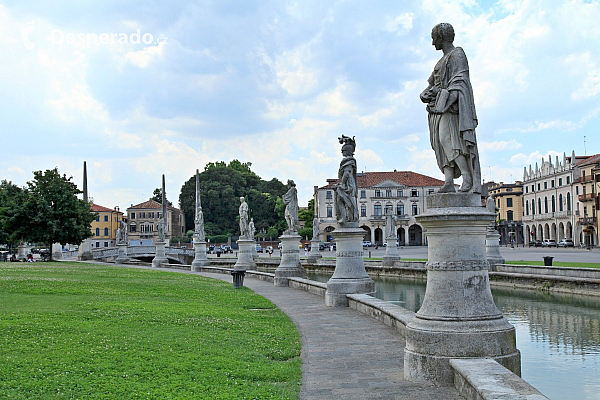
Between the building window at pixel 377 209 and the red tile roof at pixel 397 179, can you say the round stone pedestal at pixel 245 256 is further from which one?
the building window at pixel 377 209

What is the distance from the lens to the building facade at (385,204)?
98.2 metres

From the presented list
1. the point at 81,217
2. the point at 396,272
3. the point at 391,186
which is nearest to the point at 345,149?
the point at 396,272

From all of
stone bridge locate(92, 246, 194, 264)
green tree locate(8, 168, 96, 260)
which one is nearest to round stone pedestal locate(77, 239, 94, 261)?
stone bridge locate(92, 246, 194, 264)

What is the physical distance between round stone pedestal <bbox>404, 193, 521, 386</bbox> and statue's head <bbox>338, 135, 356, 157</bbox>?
768cm

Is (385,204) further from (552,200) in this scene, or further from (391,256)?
(391,256)

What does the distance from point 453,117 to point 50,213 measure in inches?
1411

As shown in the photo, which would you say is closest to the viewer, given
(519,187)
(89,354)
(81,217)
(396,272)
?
(89,354)

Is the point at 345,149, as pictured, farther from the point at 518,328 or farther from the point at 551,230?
the point at 551,230

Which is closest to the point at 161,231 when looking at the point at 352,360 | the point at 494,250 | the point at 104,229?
the point at 494,250

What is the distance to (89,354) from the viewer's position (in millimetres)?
6785

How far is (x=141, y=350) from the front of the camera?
7152mm

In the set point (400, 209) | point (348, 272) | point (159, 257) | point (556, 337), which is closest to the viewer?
point (556, 337)

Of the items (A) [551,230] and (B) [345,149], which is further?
(A) [551,230]

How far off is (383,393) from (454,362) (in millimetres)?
857
